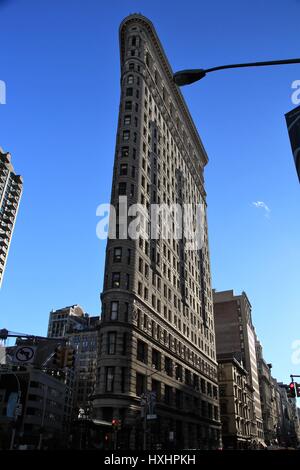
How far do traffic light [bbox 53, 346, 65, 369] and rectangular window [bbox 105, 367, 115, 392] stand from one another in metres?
23.4

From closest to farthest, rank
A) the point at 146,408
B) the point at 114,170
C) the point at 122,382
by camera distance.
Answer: the point at 146,408 < the point at 122,382 < the point at 114,170

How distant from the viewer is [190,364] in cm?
6719

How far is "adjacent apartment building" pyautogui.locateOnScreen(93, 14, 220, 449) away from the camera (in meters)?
45.2

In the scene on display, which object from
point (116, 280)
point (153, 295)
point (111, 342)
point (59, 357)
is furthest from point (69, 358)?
point (153, 295)

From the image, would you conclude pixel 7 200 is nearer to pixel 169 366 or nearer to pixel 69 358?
pixel 169 366

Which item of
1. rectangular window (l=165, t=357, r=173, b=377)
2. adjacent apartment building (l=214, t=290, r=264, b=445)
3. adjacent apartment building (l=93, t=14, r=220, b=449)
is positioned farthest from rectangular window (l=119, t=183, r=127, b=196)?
adjacent apartment building (l=214, t=290, r=264, b=445)

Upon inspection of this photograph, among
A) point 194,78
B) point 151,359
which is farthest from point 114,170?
point 194,78

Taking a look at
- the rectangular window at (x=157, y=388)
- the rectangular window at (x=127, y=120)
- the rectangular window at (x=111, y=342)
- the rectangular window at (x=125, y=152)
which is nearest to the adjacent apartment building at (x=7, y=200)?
the rectangular window at (x=127, y=120)

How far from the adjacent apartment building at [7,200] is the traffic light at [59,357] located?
154 m

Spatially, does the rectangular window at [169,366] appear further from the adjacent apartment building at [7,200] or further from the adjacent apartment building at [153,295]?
the adjacent apartment building at [7,200]

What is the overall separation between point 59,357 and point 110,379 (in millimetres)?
23871

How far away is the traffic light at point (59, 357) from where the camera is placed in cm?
2213
